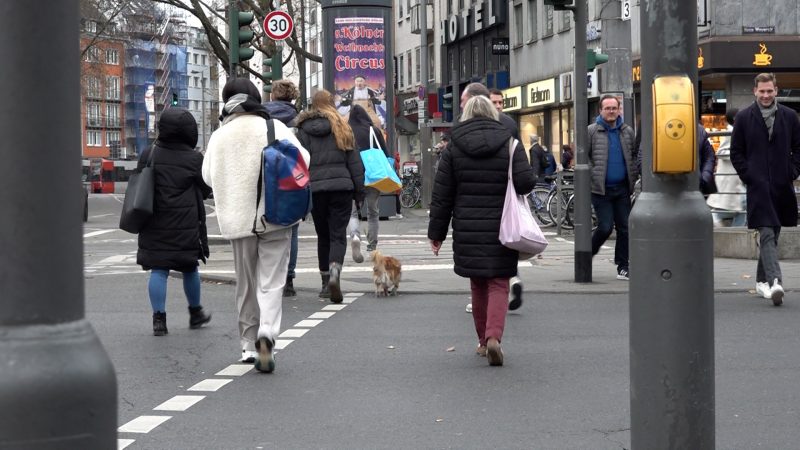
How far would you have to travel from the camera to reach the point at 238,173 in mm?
9461

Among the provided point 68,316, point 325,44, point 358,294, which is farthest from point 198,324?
point 325,44

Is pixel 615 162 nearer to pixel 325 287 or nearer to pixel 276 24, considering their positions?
pixel 325 287

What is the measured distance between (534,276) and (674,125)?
11.5m

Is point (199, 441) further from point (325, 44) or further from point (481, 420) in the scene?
point (325, 44)

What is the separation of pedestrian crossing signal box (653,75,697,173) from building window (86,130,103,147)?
176 metres

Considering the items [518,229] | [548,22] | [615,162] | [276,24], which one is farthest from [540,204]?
[548,22]

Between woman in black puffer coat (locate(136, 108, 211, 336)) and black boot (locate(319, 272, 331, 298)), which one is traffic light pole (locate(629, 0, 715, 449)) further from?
black boot (locate(319, 272, 331, 298))

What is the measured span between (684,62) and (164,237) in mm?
7346

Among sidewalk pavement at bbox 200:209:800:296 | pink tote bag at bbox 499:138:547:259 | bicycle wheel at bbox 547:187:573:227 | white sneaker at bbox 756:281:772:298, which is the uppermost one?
pink tote bag at bbox 499:138:547:259

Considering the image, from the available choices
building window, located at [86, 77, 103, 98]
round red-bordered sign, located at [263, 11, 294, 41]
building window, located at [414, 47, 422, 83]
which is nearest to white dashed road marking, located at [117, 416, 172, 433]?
round red-bordered sign, located at [263, 11, 294, 41]

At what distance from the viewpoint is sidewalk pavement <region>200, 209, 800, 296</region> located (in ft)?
46.9

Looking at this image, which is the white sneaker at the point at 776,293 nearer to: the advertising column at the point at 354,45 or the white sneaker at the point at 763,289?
the white sneaker at the point at 763,289

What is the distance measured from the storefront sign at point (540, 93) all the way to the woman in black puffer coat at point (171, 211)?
Answer: 118 ft

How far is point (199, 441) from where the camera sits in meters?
6.80
